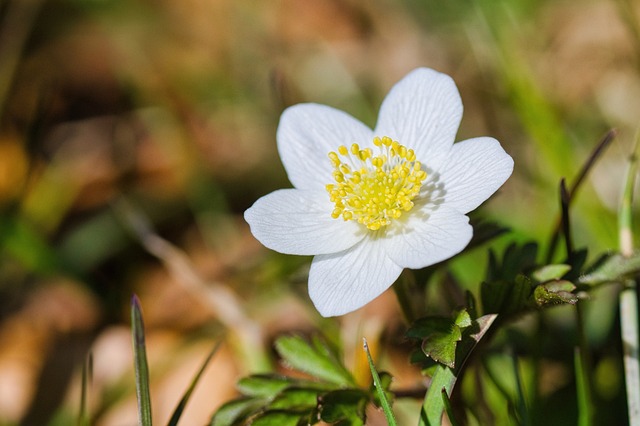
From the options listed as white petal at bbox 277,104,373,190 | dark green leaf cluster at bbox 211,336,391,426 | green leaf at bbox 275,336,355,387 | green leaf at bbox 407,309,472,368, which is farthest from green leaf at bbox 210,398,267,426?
white petal at bbox 277,104,373,190

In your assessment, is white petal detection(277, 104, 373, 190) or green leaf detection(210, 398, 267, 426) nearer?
green leaf detection(210, 398, 267, 426)

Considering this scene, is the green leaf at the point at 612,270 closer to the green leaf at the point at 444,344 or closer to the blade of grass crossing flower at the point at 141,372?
the green leaf at the point at 444,344

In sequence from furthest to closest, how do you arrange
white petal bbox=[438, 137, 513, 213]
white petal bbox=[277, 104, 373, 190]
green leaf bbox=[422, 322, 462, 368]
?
white petal bbox=[277, 104, 373, 190]
white petal bbox=[438, 137, 513, 213]
green leaf bbox=[422, 322, 462, 368]

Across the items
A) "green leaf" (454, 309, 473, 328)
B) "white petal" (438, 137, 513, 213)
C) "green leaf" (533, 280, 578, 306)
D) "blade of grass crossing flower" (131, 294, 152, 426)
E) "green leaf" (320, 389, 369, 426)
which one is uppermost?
"white petal" (438, 137, 513, 213)

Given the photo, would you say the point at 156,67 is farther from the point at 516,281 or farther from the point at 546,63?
the point at 516,281

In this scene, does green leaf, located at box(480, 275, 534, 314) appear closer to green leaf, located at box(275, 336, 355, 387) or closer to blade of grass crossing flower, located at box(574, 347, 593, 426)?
blade of grass crossing flower, located at box(574, 347, 593, 426)

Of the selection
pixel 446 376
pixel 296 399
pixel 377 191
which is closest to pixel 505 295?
pixel 446 376
